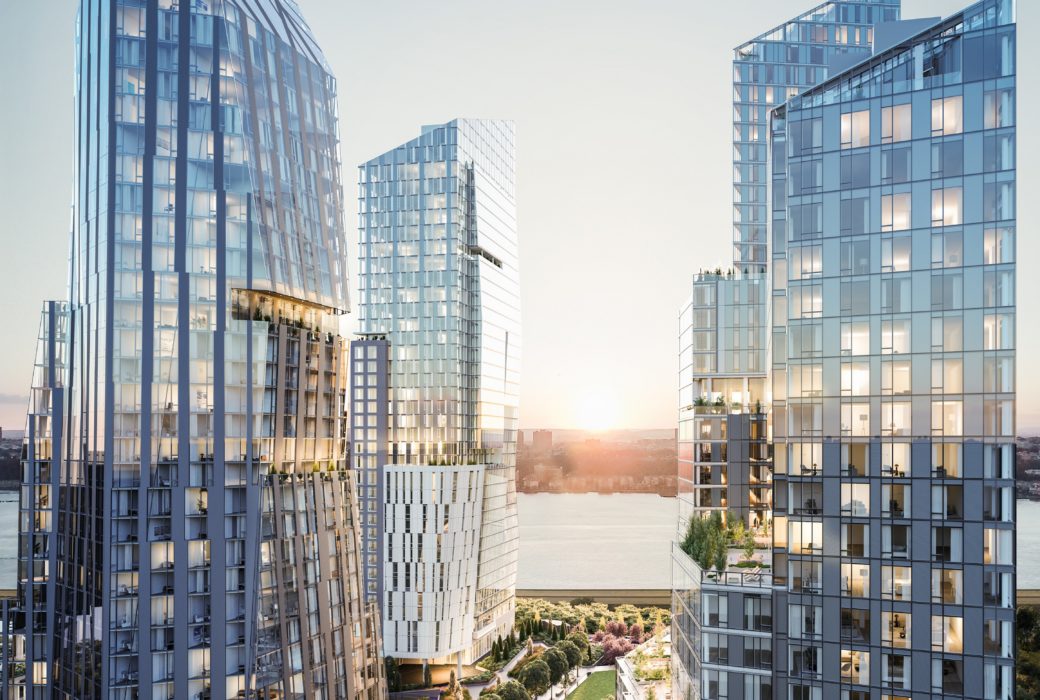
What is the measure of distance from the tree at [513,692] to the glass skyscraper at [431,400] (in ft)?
52.1

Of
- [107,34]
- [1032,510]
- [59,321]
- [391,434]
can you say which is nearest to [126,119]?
[107,34]

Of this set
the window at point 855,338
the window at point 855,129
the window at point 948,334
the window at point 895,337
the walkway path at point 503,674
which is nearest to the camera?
the window at point 948,334

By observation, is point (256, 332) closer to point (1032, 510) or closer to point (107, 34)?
point (107, 34)

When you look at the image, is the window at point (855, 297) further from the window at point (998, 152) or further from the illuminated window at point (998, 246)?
the window at point (998, 152)

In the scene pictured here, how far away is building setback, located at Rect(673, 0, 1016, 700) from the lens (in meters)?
53.2

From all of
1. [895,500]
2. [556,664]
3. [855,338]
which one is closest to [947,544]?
[895,500]

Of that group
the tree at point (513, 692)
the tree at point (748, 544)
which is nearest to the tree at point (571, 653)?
the tree at point (513, 692)

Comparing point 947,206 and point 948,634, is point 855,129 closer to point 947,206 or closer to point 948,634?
point 947,206

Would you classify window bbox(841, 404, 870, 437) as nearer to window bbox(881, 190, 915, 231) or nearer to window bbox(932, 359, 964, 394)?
window bbox(932, 359, 964, 394)

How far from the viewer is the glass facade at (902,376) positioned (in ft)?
174

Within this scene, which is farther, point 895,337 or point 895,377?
point 895,337

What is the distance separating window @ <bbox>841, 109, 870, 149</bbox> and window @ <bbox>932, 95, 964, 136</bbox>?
155 inches

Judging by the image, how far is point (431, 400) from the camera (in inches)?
4203

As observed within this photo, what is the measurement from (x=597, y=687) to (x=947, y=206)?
2428 inches
